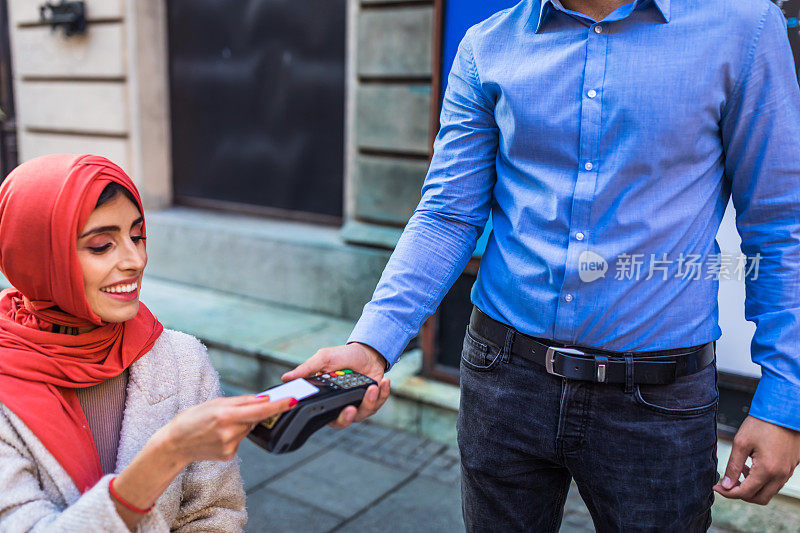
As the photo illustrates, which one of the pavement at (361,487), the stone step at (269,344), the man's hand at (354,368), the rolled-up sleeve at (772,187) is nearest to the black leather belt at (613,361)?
the rolled-up sleeve at (772,187)

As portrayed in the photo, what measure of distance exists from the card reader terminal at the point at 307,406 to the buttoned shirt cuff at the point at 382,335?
182mm

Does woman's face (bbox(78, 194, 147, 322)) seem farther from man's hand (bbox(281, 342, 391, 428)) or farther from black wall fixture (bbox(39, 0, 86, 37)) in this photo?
black wall fixture (bbox(39, 0, 86, 37))

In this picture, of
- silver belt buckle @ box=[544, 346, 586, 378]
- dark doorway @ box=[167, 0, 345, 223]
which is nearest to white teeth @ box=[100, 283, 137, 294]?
silver belt buckle @ box=[544, 346, 586, 378]

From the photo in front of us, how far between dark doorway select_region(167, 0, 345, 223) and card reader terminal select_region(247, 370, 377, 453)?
179 inches

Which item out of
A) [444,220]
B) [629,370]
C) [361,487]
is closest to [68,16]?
[361,487]

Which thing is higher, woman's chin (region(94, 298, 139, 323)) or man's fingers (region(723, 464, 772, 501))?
woman's chin (region(94, 298, 139, 323))

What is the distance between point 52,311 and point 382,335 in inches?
31.6

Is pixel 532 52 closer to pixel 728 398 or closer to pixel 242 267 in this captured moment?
pixel 728 398

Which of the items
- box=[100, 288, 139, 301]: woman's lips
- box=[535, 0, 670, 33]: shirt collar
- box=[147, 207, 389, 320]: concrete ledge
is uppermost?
box=[535, 0, 670, 33]: shirt collar

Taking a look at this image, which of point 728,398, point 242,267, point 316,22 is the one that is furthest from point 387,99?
point 728,398

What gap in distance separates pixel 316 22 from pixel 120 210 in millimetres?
4476

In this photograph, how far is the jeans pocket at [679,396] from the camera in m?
1.66

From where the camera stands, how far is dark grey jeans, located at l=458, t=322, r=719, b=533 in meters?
1.67

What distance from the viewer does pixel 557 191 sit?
170cm
